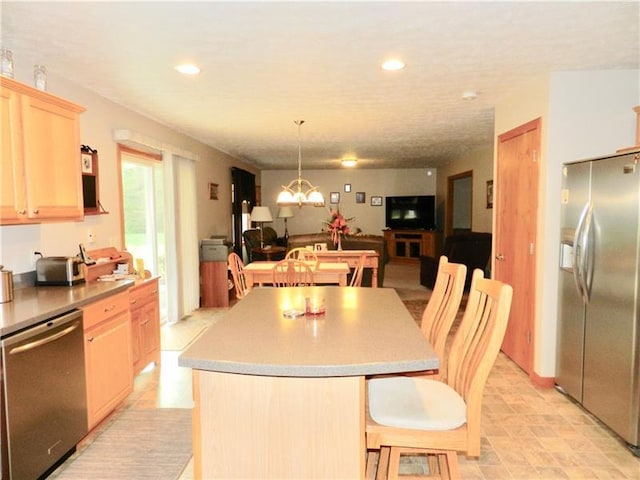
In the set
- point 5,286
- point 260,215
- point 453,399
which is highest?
point 260,215

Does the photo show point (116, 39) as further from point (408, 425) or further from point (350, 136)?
point (350, 136)

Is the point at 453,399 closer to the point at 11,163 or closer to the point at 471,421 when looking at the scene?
the point at 471,421

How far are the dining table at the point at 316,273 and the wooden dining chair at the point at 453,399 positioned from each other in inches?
96.4

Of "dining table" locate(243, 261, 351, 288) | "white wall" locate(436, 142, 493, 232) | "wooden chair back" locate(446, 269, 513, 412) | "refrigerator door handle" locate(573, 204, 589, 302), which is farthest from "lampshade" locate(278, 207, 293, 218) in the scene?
"wooden chair back" locate(446, 269, 513, 412)

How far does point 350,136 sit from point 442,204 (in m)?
5.06

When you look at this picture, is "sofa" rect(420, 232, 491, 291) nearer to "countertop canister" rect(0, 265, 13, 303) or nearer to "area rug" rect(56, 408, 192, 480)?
"area rug" rect(56, 408, 192, 480)

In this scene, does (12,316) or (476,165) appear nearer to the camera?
(12,316)

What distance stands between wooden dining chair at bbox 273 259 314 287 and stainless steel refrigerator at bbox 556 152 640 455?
2.13 metres

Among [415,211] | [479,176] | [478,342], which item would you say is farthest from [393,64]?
[415,211]

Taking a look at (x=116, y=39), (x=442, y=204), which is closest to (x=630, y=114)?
(x=116, y=39)

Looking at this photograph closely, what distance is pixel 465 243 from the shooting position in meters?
6.21

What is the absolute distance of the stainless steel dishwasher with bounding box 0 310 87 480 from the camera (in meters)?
1.89

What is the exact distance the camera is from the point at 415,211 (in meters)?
10.4

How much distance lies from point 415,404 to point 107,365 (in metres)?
2.02
